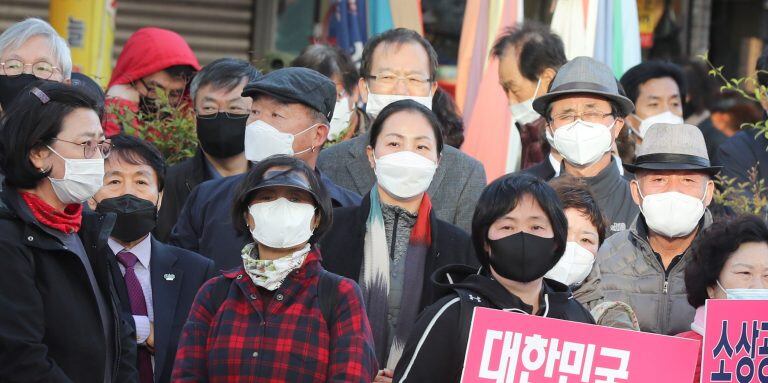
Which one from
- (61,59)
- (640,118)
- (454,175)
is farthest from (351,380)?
(640,118)

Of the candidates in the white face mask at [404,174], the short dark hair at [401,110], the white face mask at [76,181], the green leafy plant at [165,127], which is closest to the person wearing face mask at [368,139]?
the short dark hair at [401,110]

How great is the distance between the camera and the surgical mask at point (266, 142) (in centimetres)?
641

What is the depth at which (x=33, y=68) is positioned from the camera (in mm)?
6805

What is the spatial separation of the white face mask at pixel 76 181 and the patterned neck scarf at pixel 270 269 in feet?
2.08

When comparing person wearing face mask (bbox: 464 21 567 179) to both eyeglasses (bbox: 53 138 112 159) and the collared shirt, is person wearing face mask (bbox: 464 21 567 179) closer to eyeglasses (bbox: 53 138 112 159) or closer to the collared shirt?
the collared shirt

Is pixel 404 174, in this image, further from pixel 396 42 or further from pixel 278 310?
pixel 396 42

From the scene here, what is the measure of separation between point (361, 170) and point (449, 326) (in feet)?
7.55

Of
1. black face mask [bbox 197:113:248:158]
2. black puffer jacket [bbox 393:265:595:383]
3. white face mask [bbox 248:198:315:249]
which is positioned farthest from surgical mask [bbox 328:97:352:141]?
black puffer jacket [bbox 393:265:595:383]

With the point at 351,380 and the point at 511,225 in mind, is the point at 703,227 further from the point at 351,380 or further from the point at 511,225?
the point at 351,380

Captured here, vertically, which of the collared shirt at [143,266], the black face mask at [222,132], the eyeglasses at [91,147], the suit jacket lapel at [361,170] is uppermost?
the black face mask at [222,132]

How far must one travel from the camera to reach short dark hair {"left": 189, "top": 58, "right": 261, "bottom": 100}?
23.2 feet

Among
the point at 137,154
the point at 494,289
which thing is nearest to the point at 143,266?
the point at 137,154

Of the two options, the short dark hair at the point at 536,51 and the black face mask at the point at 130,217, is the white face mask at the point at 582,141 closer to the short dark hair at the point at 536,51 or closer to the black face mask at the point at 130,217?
the short dark hair at the point at 536,51

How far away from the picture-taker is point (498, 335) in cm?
454
